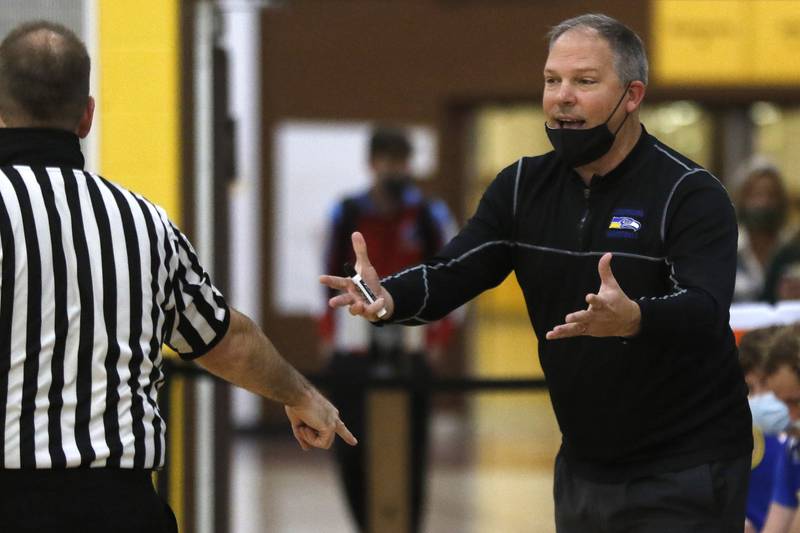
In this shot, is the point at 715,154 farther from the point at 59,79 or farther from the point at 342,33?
the point at 59,79

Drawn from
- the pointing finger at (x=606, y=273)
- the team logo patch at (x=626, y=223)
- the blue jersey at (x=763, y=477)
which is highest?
the team logo patch at (x=626, y=223)

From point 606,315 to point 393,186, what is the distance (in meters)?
4.33

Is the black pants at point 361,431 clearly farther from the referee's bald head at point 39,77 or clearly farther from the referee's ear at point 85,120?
the referee's bald head at point 39,77

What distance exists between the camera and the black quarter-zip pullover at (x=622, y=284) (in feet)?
11.2

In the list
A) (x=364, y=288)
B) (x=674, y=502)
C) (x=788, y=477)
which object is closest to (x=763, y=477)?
(x=788, y=477)

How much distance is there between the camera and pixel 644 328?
3.15 meters

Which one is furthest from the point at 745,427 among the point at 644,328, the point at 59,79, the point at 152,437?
the point at 59,79

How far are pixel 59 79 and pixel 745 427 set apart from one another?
1.74m

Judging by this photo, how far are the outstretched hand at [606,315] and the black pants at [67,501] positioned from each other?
0.93 m

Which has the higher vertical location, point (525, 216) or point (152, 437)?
point (525, 216)

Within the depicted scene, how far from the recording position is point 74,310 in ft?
10.2

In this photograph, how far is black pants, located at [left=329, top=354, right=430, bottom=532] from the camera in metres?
6.83

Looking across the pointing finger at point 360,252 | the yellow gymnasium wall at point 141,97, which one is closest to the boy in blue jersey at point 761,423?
the pointing finger at point 360,252

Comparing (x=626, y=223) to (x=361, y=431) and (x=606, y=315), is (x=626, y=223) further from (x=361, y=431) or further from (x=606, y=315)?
(x=361, y=431)
